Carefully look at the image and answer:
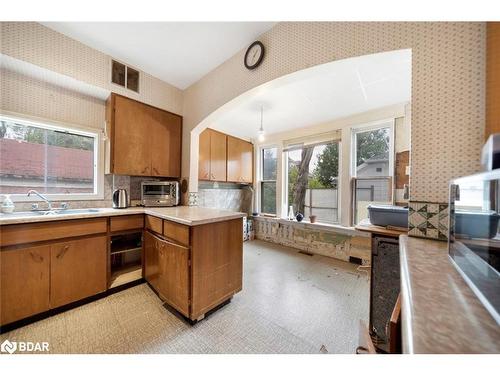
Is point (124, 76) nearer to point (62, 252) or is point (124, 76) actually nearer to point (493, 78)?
point (62, 252)

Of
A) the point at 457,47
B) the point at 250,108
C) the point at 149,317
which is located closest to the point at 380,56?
the point at 457,47

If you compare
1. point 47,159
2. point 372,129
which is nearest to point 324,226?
point 372,129

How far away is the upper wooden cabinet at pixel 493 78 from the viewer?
2.86ft

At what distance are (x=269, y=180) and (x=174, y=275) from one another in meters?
3.03

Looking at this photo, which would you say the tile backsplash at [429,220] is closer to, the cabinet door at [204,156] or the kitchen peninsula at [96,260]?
the kitchen peninsula at [96,260]

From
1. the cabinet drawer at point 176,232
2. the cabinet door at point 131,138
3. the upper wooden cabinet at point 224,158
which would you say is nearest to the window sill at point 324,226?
the upper wooden cabinet at point 224,158

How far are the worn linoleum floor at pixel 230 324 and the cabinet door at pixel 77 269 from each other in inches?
5.5

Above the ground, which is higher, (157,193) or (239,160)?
(239,160)

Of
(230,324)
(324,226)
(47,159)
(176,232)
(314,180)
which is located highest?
(47,159)

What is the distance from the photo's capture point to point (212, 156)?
3.33 metres

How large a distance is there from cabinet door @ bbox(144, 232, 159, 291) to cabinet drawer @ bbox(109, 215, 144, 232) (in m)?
0.15

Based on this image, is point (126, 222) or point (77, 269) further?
point (126, 222)

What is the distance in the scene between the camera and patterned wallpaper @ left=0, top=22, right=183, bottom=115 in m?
1.58
